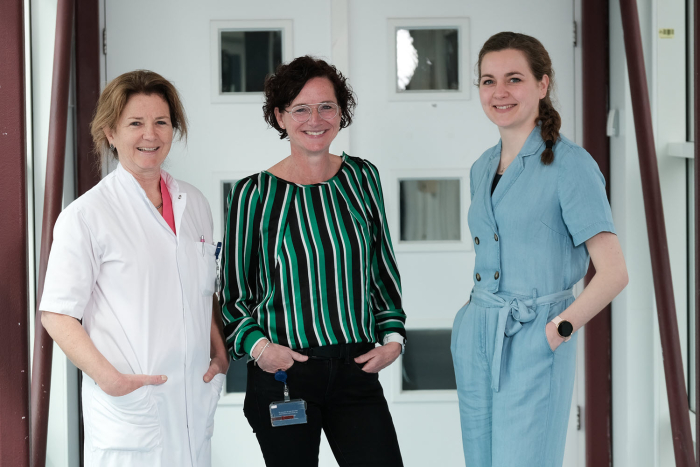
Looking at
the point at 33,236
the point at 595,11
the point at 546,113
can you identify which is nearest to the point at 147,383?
the point at 546,113

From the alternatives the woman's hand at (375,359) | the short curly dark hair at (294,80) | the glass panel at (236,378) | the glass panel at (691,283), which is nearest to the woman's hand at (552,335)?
the woman's hand at (375,359)

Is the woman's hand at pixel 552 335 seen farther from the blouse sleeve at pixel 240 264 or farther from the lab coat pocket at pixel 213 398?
the lab coat pocket at pixel 213 398

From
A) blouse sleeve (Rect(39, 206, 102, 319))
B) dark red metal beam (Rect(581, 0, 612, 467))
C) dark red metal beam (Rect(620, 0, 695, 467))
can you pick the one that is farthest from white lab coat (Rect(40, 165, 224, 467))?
dark red metal beam (Rect(581, 0, 612, 467))

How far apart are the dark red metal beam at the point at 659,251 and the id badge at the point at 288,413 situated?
1.23 meters

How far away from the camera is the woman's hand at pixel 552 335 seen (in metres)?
1.73

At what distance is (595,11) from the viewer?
115 inches

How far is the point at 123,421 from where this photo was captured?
1.71 meters

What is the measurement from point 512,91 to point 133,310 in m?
1.04

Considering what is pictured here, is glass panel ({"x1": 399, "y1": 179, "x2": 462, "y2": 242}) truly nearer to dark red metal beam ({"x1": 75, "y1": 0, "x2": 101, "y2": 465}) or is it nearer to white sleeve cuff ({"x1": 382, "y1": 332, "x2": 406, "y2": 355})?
white sleeve cuff ({"x1": 382, "y1": 332, "x2": 406, "y2": 355})

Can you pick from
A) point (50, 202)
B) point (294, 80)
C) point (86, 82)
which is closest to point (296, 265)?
point (294, 80)

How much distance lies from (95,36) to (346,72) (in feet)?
3.21

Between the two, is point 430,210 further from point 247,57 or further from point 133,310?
point 133,310

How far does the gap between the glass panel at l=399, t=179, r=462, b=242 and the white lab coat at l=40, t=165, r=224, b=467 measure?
1332 millimetres

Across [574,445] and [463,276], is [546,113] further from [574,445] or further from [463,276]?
[574,445]
